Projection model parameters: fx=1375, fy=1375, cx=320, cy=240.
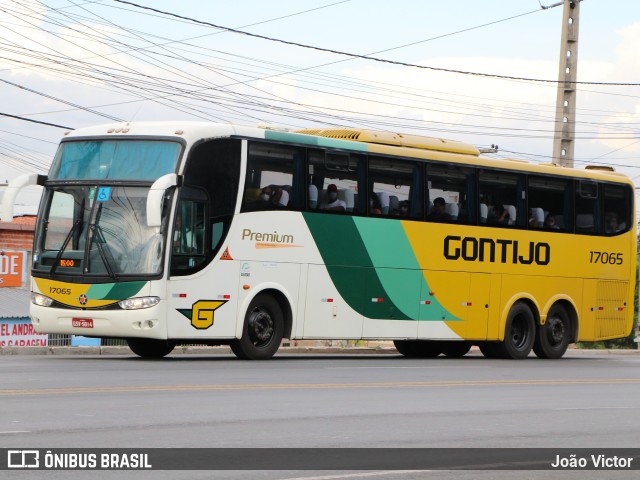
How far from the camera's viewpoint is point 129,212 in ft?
67.7

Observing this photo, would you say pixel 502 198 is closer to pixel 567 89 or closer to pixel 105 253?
pixel 105 253

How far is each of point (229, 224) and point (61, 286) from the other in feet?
9.03

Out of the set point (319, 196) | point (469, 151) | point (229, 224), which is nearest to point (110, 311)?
point (229, 224)

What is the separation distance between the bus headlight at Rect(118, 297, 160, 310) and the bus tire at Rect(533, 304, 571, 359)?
10.1m

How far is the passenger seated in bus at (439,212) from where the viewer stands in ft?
82.7

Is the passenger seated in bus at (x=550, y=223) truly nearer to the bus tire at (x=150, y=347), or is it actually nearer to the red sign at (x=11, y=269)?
the bus tire at (x=150, y=347)

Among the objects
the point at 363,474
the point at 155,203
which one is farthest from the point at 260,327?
the point at 363,474

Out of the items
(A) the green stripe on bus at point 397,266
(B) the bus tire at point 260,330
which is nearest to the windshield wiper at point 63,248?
(B) the bus tire at point 260,330

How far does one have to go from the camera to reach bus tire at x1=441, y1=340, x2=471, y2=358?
92.4 feet

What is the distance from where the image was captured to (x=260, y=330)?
874 inches

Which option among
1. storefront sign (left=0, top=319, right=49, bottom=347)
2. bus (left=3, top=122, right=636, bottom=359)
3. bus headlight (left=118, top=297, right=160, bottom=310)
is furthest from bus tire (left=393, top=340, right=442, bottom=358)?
storefront sign (left=0, top=319, right=49, bottom=347)

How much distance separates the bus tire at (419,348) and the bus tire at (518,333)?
1.48 m

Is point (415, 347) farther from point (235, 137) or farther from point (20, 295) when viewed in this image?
point (20, 295)

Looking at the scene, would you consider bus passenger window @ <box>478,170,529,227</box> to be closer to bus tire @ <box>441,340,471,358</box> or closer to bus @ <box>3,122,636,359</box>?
bus @ <box>3,122,636,359</box>
